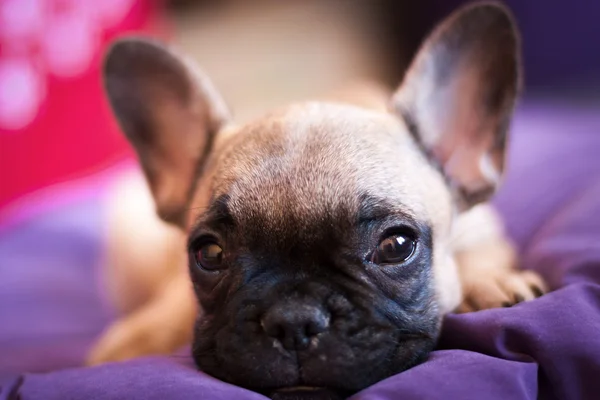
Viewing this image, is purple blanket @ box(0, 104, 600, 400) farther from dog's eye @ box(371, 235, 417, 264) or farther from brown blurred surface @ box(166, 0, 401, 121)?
brown blurred surface @ box(166, 0, 401, 121)

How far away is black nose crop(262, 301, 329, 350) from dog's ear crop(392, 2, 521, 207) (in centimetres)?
83

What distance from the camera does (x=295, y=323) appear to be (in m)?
1.47

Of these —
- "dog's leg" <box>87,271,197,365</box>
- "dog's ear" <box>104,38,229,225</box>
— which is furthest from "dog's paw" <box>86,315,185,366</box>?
"dog's ear" <box>104,38,229,225</box>

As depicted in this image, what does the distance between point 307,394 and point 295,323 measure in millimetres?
164

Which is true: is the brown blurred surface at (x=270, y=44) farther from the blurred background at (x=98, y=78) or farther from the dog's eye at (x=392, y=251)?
the dog's eye at (x=392, y=251)

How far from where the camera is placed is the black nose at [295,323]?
4.83 ft

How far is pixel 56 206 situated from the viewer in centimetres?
388

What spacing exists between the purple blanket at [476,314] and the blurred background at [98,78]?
15 mm

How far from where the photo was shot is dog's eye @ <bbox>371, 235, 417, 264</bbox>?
170cm

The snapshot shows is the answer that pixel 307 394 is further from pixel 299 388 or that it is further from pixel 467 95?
pixel 467 95

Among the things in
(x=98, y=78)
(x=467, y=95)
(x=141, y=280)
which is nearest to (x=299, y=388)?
(x=467, y=95)

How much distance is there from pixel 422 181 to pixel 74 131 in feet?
11.3

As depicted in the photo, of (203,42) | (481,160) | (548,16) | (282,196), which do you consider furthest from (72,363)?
(203,42)

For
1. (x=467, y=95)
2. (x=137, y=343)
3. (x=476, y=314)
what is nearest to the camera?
(x=476, y=314)
